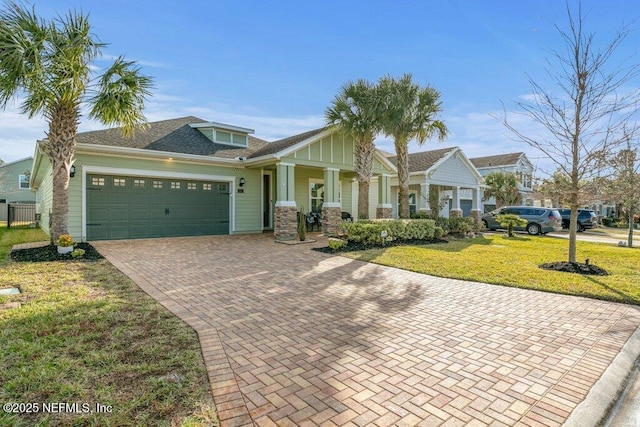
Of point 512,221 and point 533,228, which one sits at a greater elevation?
point 512,221

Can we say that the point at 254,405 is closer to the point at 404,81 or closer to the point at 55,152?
the point at 55,152

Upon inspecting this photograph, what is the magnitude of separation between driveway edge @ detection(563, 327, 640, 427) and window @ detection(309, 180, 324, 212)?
46.9ft

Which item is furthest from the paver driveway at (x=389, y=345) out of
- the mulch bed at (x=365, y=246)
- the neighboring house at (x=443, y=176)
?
the neighboring house at (x=443, y=176)

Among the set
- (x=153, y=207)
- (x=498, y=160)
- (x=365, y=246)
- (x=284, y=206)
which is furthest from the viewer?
(x=498, y=160)

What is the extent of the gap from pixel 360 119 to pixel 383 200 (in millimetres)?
4897

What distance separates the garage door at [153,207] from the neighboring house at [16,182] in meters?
26.2

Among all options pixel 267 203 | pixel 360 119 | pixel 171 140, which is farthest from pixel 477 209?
pixel 171 140

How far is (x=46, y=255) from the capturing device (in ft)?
27.7

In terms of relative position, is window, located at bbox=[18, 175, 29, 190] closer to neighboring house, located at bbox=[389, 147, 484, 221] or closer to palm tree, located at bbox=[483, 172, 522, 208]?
neighboring house, located at bbox=[389, 147, 484, 221]

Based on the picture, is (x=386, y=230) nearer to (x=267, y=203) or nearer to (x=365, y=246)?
(x=365, y=246)

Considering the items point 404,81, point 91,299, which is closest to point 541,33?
point 404,81

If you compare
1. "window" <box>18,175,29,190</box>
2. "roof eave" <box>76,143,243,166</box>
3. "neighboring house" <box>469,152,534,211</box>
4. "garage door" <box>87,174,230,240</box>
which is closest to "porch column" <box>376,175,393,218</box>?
"roof eave" <box>76,143,243,166</box>

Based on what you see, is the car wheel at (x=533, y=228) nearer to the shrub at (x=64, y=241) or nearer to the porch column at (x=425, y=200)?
the porch column at (x=425, y=200)

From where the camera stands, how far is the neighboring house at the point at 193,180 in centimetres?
1137
